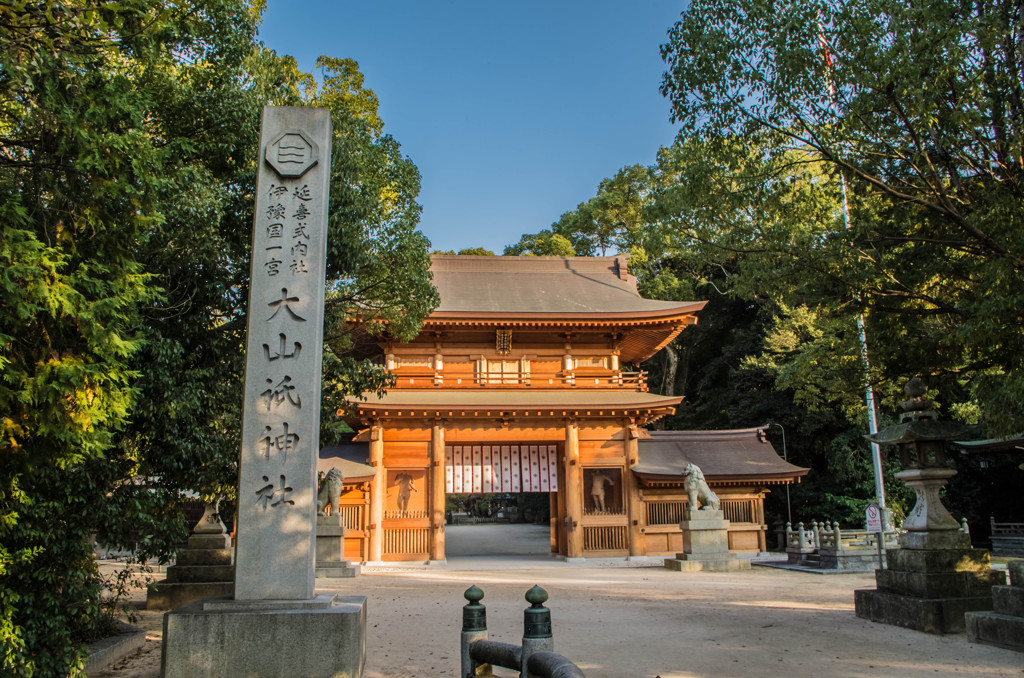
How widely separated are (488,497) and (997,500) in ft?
107

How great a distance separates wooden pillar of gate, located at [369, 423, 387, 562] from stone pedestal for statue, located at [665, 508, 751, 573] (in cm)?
674

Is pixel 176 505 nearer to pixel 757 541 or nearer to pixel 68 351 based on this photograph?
pixel 68 351

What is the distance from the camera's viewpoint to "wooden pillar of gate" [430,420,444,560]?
54.1ft

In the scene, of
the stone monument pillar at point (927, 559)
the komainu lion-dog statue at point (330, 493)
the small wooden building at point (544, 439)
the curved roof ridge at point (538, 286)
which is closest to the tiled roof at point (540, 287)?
the curved roof ridge at point (538, 286)

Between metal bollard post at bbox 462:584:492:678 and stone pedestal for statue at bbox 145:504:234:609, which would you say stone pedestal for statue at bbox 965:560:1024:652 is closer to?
metal bollard post at bbox 462:584:492:678

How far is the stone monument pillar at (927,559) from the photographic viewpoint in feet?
23.9

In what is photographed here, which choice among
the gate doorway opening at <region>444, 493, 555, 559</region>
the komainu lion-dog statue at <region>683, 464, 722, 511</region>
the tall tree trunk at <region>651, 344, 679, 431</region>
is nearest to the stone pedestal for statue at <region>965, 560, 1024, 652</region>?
the komainu lion-dog statue at <region>683, 464, 722, 511</region>

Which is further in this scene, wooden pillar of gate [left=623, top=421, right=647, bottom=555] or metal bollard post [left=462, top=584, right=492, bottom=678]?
wooden pillar of gate [left=623, top=421, right=647, bottom=555]

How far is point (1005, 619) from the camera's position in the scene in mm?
6293

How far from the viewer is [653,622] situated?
312 inches

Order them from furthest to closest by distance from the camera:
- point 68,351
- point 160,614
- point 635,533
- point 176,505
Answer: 1. point 635,533
2. point 160,614
3. point 176,505
4. point 68,351

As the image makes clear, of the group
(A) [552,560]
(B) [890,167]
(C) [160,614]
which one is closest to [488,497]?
(A) [552,560]

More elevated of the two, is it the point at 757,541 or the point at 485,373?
the point at 485,373

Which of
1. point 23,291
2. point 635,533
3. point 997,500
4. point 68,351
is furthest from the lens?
point 997,500
